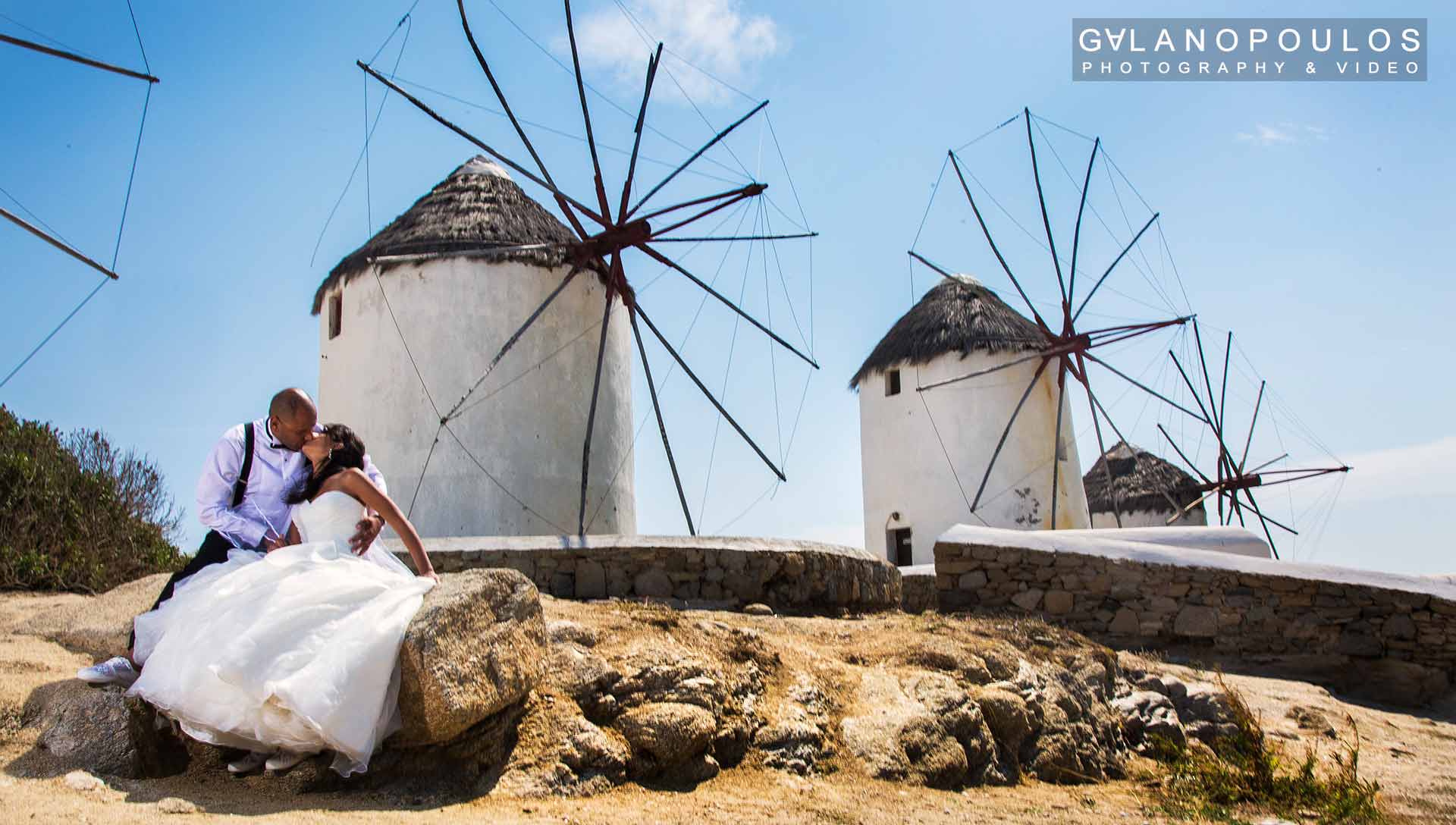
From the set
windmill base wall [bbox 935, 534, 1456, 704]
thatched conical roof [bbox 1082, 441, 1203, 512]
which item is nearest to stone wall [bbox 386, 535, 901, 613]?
windmill base wall [bbox 935, 534, 1456, 704]

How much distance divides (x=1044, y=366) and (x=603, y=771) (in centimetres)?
1312

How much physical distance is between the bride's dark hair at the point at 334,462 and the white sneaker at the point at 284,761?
35.4 inches

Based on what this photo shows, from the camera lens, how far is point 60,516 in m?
7.91

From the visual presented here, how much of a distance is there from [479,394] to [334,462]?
6.76 meters

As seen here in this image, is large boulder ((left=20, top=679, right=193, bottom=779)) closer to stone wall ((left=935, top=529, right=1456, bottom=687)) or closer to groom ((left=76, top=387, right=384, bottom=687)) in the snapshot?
groom ((left=76, top=387, right=384, bottom=687))

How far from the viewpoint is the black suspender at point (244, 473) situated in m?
3.78

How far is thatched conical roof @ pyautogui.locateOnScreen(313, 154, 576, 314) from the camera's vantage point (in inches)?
423

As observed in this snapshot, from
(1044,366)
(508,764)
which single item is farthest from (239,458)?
(1044,366)

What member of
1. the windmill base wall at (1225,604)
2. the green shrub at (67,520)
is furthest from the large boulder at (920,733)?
the green shrub at (67,520)

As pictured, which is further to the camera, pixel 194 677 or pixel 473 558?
pixel 473 558

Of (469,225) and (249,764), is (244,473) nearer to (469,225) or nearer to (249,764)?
(249,764)

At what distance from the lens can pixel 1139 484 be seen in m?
19.9

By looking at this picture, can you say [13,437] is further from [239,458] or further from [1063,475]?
[1063,475]

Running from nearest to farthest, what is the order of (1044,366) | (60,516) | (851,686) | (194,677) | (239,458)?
(194,677) → (239,458) → (851,686) → (60,516) → (1044,366)
